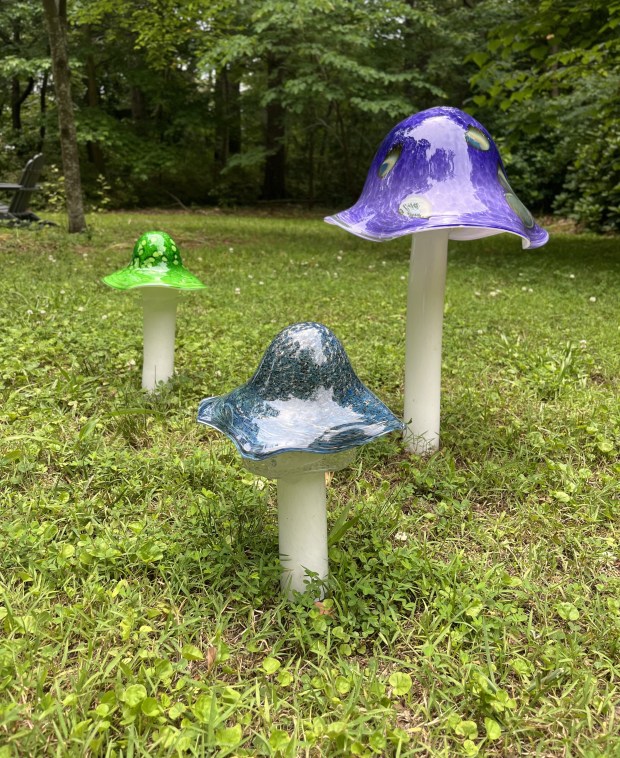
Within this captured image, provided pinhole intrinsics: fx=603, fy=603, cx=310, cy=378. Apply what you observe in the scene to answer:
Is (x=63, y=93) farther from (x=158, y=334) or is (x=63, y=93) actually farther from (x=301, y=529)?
(x=301, y=529)

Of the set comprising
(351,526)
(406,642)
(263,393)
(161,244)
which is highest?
(161,244)

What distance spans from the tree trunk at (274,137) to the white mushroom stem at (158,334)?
42.6ft

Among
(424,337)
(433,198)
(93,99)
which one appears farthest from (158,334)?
(93,99)

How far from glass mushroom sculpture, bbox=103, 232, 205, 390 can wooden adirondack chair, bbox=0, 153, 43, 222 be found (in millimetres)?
7186

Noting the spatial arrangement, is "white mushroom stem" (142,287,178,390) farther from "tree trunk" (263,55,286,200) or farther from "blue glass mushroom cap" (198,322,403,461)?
"tree trunk" (263,55,286,200)

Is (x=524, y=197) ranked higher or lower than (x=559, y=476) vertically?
higher

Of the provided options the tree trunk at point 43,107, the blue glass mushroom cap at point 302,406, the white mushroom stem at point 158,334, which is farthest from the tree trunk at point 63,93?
the tree trunk at point 43,107

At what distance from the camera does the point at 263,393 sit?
1771 mm

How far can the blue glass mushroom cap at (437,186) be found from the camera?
2.25 m

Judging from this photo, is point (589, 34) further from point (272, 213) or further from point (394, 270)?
point (272, 213)

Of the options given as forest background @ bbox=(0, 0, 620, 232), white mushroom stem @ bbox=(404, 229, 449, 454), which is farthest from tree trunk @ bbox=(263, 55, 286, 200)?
white mushroom stem @ bbox=(404, 229, 449, 454)

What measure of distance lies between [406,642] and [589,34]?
8.21 meters

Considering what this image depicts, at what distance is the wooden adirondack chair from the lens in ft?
30.5

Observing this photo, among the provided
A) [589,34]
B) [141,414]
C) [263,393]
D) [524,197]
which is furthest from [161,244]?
[524,197]
